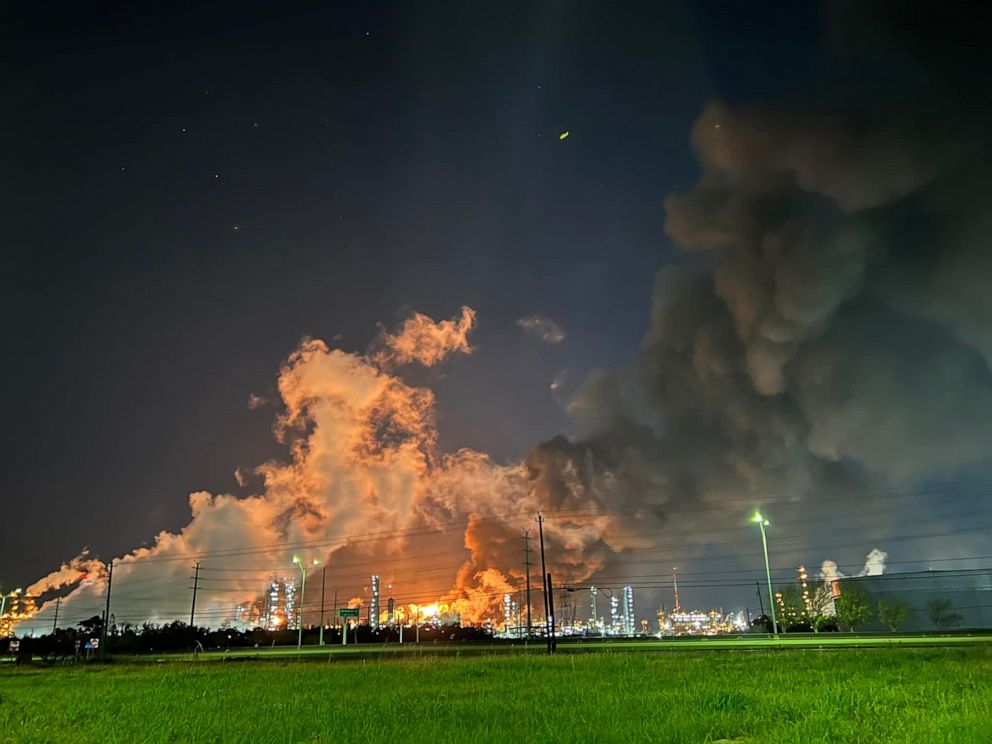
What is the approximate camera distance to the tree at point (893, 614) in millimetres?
109750

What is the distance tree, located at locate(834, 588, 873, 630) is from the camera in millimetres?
113250

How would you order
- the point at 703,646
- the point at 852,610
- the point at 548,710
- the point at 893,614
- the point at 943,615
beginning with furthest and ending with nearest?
the point at 852,610 < the point at 893,614 < the point at 943,615 < the point at 703,646 < the point at 548,710

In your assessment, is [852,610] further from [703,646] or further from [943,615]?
[703,646]

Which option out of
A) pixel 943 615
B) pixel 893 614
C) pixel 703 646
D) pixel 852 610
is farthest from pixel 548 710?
pixel 943 615

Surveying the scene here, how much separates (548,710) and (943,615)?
124831mm

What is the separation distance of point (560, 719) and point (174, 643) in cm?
11339

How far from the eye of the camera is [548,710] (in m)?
10.8

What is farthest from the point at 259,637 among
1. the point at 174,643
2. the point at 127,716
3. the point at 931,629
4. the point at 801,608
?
the point at 127,716

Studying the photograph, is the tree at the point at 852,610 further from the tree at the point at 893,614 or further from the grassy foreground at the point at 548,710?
the grassy foreground at the point at 548,710

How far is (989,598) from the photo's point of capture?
11025 centimetres

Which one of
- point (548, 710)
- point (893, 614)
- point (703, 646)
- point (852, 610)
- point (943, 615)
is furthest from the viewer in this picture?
point (852, 610)

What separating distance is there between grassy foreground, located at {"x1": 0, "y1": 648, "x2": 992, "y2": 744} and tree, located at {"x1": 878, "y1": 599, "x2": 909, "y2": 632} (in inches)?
4308

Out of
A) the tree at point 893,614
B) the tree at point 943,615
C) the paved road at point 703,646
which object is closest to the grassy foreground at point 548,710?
the paved road at point 703,646

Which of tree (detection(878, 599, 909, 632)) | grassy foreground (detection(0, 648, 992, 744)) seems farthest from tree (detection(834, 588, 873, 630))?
grassy foreground (detection(0, 648, 992, 744))
